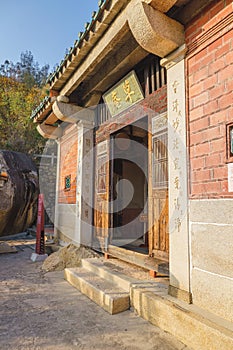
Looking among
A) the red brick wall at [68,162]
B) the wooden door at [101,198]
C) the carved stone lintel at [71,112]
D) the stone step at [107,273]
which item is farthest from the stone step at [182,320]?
the carved stone lintel at [71,112]

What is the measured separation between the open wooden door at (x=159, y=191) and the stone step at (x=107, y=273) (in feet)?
1.67

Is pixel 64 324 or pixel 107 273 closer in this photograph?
pixel 64 324

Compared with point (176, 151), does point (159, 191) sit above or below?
below

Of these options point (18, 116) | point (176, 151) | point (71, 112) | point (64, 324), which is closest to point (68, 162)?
point (71, 112)

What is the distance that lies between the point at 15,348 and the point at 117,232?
16.2 ft

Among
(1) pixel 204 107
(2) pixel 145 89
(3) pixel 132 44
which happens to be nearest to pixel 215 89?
(1) pixel 204 107

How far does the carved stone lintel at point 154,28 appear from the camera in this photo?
2.59 metres

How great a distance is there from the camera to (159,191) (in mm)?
3312

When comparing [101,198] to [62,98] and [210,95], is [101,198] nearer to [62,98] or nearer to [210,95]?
[62,98]

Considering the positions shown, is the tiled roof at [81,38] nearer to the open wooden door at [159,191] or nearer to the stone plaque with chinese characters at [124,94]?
the stone plaque with chinese characters at [124,94]

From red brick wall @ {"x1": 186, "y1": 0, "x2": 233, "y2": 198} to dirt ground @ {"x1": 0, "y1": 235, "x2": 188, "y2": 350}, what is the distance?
146 centimetres

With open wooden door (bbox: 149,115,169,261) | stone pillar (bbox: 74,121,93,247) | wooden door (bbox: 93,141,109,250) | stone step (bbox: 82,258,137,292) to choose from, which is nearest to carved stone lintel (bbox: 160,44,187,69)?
open wooden door (bbox: 149,115,169,261)

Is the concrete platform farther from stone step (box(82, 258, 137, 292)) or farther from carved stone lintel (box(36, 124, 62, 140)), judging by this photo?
carved stone lintel (box(36, 124, 62, 140))

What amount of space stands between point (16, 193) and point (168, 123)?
27.4ft
